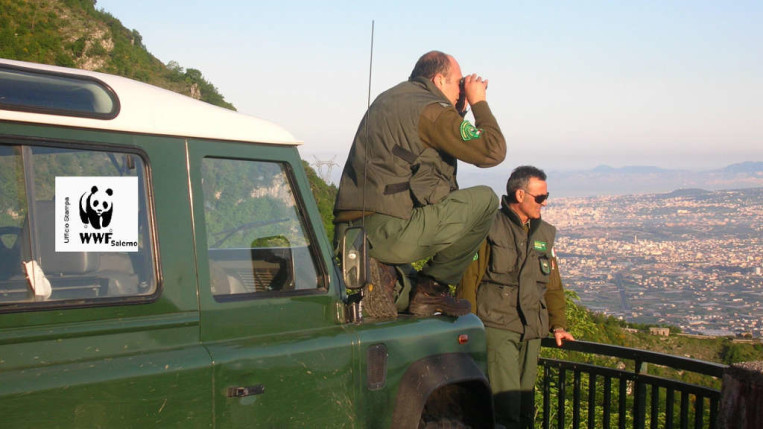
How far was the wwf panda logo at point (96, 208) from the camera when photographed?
9.62 ft

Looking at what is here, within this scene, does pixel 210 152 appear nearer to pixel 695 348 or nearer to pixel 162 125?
pixel 162 125

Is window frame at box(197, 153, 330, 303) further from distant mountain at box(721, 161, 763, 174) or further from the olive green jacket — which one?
distant mountain at box(721, 161, 763, 174)

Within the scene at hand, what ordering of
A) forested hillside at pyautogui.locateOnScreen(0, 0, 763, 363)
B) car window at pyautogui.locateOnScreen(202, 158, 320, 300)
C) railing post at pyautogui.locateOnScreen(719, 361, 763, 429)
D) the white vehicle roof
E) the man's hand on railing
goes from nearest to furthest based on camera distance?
railing post at pyautogui.locateOnScreen(719, 361, 763, 429) → the white vehicle roof → car window at pyautogui.locateOnScreen(202, 158, 320, 300) → the man's hand on railing → forested hillside at pyautogui.locateOnScreen(0, 0, 763, 363)

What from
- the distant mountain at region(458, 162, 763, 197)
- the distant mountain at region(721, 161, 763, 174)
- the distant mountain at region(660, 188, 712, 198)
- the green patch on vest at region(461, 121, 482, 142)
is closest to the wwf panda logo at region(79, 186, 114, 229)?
the green patch on vest at region(461, 121, 482, 142)

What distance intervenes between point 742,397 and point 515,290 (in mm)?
3192

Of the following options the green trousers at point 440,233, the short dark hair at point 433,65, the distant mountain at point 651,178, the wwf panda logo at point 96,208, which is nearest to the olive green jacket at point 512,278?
the green trousers at point 440,233

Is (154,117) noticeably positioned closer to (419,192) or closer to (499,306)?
(419,192)

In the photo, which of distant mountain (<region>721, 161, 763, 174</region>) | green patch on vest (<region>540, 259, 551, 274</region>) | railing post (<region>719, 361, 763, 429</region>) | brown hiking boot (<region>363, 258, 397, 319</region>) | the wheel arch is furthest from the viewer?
distant mountain (<region>721, 161, 763, 174</region>)

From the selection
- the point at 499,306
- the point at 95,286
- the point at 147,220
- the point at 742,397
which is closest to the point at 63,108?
the point at 147,220

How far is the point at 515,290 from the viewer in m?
5.88

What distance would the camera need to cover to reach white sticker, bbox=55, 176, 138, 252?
289 centimetres

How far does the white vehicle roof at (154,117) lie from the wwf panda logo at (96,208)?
9.3 inches

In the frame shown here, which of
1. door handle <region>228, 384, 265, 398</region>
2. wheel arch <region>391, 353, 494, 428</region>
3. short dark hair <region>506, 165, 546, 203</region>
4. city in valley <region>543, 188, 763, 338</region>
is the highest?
short dark hair <region>506, 165, 546, 203</region>

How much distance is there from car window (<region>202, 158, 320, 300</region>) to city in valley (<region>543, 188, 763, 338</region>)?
22.0 ft
